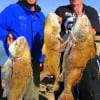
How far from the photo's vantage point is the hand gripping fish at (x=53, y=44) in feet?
27.7

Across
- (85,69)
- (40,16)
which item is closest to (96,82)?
(85,69)

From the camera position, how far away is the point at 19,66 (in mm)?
8312

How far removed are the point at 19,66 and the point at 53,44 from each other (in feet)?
2.10

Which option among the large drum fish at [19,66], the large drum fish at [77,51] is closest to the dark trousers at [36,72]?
the large drum fish at [19,66]

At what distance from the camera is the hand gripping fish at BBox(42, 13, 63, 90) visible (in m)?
8.44

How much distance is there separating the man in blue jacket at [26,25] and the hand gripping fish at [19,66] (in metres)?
0.27

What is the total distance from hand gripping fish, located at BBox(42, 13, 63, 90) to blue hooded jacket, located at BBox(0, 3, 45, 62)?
16.6 inches

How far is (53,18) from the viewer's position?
8555mm

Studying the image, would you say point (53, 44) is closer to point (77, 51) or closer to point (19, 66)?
point (77, 51)

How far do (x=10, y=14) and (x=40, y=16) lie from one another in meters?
0.58

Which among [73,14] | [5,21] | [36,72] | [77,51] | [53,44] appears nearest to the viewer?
[77,51]

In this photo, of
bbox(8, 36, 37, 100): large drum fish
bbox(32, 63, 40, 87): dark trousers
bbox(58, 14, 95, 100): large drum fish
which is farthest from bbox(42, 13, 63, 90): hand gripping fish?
bbox(32, 63, 40, 87): dark trousers

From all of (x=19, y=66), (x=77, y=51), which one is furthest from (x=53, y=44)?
(x=19, y=66)

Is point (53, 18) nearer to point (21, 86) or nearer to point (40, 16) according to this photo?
point (40, 16)
